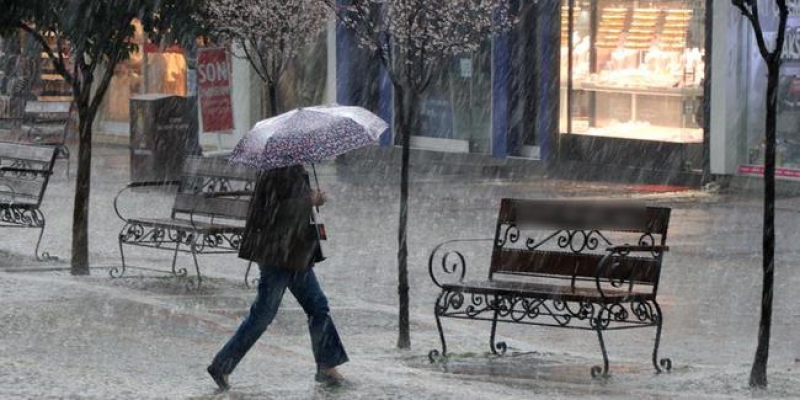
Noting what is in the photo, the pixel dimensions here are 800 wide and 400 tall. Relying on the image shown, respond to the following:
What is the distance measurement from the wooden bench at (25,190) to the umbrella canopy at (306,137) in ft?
20.2

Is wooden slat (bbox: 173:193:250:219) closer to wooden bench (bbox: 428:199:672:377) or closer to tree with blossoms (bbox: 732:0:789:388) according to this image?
wooden bench (bbox: 428:199:672:377)

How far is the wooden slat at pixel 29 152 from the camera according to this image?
636 inches

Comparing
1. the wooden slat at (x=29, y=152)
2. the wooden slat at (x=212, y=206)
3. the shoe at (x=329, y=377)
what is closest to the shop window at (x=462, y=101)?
the wooden slat at (x=29, y=152)

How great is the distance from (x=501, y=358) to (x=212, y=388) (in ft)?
7.10

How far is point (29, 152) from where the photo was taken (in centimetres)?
1655

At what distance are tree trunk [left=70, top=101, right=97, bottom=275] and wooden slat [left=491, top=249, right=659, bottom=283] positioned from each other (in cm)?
463

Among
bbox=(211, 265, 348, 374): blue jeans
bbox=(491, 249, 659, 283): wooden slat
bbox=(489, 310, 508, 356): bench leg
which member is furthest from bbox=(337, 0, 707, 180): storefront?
bbox=(211, 265, 348, 374): blue jeans

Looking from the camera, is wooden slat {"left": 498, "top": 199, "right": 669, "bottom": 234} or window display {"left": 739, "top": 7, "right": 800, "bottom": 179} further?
window display {"left": 739, "top": 7, "right": 800, "bottom": 179}

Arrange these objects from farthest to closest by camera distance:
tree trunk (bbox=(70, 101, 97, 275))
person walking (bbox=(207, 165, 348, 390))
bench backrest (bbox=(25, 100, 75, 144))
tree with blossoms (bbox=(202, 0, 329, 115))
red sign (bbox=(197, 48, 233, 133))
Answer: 1. bench backrest (bbox=(25, 100, 75, 144))
2. red sign (bbox=(197, 48, 233, 133))
3. tree with blossoms (bbox=(202, 0, 329, 115))
4. tree trunk (bbox=(70, 101, 97, 275))
5. person walking (bbox=(207, 165, 348, 390))

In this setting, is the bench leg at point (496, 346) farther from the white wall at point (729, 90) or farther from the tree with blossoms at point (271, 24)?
the white wall at point (729, 90)

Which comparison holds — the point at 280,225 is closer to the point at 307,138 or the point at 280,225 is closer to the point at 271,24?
the point at 307,138

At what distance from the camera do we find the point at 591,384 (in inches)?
366

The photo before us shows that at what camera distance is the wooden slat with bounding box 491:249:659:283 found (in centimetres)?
994

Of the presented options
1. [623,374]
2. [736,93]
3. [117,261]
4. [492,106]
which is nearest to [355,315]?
[623,374]
